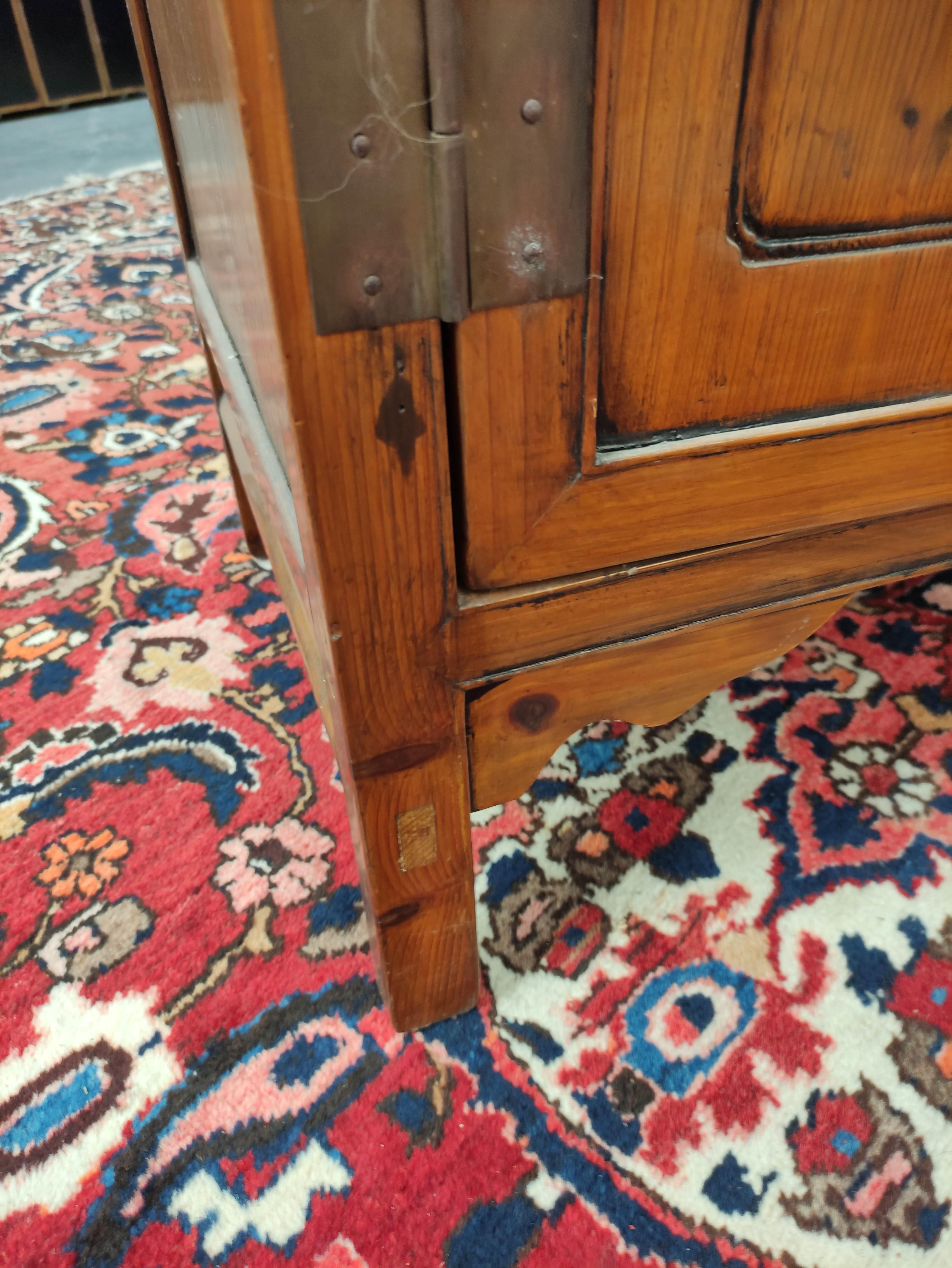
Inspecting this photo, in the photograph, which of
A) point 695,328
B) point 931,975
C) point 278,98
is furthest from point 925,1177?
point 278,98

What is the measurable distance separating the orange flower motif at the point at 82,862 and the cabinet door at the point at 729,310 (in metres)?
0.46

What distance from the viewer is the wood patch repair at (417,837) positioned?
1.45 feet

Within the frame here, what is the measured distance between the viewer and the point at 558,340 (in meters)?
0.32

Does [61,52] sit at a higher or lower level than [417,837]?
higher

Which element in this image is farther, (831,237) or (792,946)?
(792,946)

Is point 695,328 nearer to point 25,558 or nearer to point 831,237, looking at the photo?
point 831,237

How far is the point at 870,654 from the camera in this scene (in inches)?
33.9

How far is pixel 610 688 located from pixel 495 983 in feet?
0.82

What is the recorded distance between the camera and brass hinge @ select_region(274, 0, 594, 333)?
25 cm

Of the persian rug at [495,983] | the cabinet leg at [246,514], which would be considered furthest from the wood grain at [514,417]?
the cabinet leg at [246,514]

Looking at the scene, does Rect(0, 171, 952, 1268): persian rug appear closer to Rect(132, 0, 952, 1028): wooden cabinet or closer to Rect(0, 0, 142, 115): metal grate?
Rect(132, 0, 952, 1028): wooden cabinet

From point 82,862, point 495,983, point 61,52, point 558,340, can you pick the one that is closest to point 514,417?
point 558,340

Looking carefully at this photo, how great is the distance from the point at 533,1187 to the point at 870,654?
0.60 meters

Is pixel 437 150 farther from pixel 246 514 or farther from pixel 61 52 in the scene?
pixel 61 52
